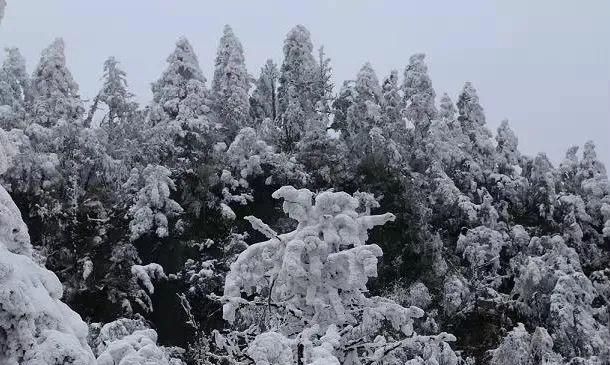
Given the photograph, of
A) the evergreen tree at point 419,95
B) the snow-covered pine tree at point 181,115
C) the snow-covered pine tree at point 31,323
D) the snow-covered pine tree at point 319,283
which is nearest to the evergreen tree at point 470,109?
the evergreen tree at point 419,95

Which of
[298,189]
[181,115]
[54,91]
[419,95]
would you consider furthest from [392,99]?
[54,91]

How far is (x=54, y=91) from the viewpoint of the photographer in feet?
77.6

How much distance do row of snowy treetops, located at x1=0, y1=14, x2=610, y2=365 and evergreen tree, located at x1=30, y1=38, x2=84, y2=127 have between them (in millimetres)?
61

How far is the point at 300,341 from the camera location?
7164mm

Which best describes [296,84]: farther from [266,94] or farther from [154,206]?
[154,206]

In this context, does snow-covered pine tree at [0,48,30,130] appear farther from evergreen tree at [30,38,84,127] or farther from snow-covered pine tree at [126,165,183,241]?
snow-covered pine tree at [126,165,183,241]

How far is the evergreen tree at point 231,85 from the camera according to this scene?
27013 millimetres

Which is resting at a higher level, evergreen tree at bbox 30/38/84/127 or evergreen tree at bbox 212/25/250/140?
evergreen tree at bbox 212/25/250/140

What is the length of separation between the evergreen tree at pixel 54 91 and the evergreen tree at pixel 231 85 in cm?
549

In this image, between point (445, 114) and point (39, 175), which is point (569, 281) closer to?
point (445, 114)

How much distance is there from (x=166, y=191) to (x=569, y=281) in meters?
11.9

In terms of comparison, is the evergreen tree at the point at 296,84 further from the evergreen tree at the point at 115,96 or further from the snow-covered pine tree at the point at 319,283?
the snow-covered pine tree at the point at 319,283

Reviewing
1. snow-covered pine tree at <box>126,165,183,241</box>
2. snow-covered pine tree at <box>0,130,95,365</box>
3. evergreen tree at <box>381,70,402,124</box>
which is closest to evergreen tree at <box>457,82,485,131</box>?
evergreen tree at <box>381,70,402,124</box>

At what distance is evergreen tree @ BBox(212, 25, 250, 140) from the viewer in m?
27.0
